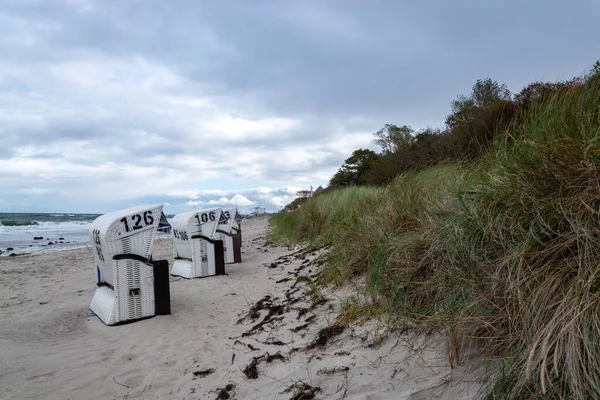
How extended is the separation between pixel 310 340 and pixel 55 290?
677cm

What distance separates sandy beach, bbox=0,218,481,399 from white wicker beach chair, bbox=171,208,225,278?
2053 mm

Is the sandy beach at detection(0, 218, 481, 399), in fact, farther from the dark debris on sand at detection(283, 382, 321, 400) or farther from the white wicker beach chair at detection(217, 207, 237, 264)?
the white wicker beach chair at detection(217, 207, 237, 264)

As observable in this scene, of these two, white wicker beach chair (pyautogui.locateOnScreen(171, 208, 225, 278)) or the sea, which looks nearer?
white wicker beach chair (pyautogui.locateOnScreen(171, 208, 225, 278))

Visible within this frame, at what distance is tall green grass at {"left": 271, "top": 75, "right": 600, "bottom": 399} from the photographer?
173 centimetres

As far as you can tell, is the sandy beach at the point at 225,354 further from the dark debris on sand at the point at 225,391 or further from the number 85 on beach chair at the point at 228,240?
the number 85 on beach chair at the point at 228,240

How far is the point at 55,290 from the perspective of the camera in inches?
316

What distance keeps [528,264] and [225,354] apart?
295 centimetres

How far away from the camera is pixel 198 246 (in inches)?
336

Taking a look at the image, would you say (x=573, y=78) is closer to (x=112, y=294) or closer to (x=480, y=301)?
(x=480, y=301)

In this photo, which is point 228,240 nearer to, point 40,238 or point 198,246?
Result: point 198,246

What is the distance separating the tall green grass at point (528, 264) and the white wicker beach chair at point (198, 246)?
5.67 metres

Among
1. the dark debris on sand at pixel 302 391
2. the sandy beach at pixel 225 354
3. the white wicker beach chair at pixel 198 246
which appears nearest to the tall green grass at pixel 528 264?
the sandy beach at pixel 225 354

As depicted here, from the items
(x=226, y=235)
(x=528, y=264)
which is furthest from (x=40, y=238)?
(x=528, y=264)

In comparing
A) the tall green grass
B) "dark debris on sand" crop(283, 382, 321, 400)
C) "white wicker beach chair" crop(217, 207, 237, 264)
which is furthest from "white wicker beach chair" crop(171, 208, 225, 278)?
"dark debris on sand" crop(283, 382, 321, 400)
